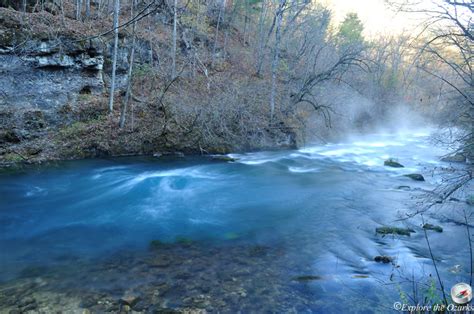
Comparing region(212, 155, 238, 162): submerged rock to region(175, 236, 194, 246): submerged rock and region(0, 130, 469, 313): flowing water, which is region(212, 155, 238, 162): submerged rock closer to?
region(0, 130, 469, 313): flowing water

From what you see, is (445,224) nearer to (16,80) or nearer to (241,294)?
(241,294)

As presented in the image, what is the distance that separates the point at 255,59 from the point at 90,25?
1436cm

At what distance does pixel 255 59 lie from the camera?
28.5 metres

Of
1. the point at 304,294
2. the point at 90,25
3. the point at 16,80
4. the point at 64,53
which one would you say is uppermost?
the point at 90,25

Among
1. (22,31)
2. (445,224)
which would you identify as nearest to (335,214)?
(445,224)

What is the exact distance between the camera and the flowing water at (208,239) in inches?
213

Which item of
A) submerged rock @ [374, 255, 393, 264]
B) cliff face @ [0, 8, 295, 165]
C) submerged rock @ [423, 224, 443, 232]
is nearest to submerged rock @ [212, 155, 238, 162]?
cliff face @ [0, 8, 295, 165]

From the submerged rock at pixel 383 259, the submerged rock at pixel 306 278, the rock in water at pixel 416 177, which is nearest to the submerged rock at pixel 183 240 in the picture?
the submerged rock at pixel 306 278

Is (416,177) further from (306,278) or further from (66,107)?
(66,107)

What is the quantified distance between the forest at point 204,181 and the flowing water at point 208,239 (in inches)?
2.0

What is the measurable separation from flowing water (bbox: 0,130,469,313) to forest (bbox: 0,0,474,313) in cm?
5

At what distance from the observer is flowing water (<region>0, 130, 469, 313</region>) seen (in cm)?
541

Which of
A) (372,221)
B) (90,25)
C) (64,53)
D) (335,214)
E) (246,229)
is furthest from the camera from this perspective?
(90,25)

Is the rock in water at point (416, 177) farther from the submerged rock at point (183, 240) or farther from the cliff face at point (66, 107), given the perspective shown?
the submerged rock at point (183, 240)
